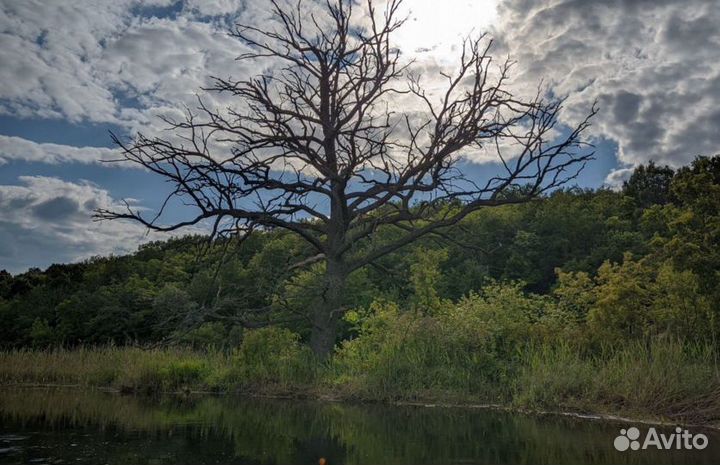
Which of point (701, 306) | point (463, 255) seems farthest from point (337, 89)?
point (463, 255)

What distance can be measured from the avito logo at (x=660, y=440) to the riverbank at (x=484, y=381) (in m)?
1.11

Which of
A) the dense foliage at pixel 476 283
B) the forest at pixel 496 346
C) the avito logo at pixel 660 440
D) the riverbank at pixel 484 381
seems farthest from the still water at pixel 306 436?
the dense foliage at pixel 476 283

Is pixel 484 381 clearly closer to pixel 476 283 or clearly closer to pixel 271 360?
pixel 271 360

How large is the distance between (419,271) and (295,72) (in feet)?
26.9

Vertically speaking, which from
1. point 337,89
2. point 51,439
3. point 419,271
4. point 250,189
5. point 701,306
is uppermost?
point 337,89

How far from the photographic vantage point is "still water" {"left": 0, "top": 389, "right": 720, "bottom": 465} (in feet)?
22.1

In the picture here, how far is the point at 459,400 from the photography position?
1244 cm

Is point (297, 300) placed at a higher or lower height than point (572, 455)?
higher

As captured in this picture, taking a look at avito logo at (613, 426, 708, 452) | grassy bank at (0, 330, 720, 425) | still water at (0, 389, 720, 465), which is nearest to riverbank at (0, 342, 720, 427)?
grassy bank at (0, 330, 720, 425)

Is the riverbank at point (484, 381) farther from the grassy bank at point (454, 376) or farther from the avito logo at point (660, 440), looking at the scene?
the avito logo at point (660, 440)

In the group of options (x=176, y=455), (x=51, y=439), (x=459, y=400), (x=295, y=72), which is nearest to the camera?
(x=176, y=455)

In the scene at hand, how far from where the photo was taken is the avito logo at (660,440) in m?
7.61

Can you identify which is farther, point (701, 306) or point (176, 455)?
Result: point (701, 306)

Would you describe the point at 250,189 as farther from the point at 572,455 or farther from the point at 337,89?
the point at 572,455
